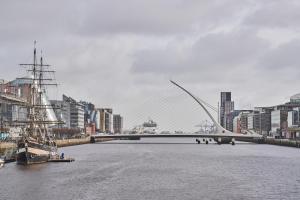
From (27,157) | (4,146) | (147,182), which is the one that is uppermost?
(4,146)

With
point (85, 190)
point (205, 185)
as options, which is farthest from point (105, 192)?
point (205, 185)

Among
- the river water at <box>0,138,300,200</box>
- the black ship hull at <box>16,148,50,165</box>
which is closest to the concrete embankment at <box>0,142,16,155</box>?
the black ship hull at <box>16,148,50,165</box>

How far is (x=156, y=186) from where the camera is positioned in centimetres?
5772

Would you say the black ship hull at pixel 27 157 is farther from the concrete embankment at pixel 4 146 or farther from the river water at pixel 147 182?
the concrete embankment at pixel 4 146

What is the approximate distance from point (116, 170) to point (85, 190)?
74.9 feet

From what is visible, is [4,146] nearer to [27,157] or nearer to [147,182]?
[27,157]

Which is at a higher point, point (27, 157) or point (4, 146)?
point (4, 146)

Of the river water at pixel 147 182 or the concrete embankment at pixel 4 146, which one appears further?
the concrete embankment at pixel 4 146

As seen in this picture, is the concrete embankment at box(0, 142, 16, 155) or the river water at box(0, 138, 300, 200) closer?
the river water at box(0, 138, 300, 200)

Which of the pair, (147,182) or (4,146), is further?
(4,146)

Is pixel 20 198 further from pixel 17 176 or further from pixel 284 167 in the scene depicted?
pixel 284 167

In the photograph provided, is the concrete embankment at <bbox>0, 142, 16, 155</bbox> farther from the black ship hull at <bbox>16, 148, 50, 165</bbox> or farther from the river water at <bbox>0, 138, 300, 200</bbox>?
the river water at <bbox>0, 138, 300, 200</bbox>

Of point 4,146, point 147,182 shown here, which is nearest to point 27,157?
point 4,146

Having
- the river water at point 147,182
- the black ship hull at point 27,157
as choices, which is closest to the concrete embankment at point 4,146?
the black ship hull at point 27,157
